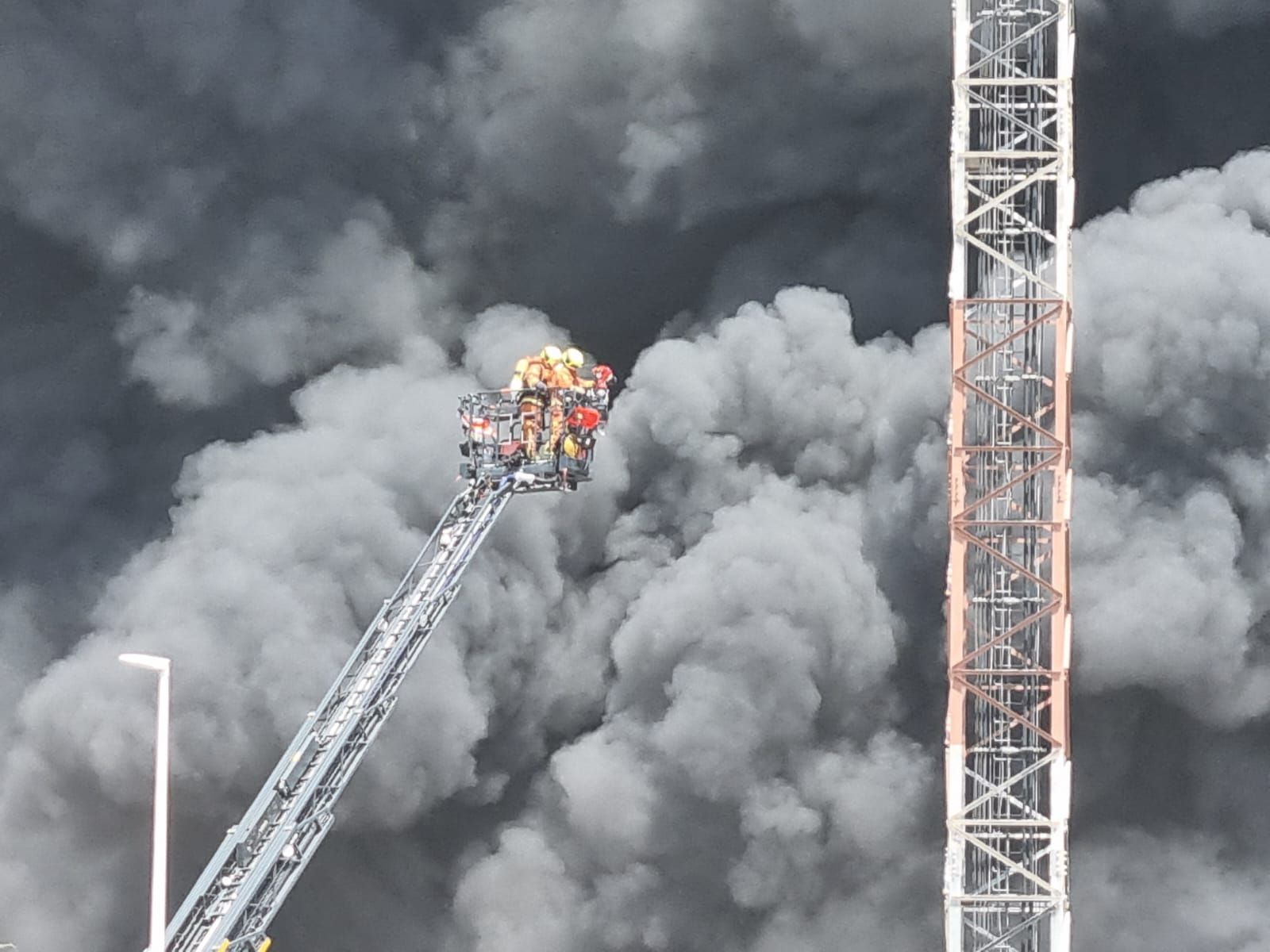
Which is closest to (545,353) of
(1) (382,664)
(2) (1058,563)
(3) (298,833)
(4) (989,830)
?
(1) (382,664)

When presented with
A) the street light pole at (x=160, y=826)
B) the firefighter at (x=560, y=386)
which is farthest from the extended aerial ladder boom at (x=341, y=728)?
the street light pole at (x=160, y=826)

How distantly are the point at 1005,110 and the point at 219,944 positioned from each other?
928 inches

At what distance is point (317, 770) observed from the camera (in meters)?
34.2

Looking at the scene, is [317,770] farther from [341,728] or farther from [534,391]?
[534,391]

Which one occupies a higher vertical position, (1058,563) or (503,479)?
(1058,563)

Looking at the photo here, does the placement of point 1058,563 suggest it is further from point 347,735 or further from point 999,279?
point 347,735

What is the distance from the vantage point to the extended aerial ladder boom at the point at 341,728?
109 feet

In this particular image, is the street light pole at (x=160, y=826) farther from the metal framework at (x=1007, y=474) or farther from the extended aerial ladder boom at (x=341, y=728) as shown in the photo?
the metal framework at (x=1007, y=474)

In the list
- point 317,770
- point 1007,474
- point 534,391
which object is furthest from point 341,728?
point 1007,474

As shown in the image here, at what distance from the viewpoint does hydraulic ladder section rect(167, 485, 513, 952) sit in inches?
1312

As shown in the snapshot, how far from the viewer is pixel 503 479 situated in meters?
36.6

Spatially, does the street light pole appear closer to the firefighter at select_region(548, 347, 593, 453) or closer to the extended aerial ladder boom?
the extended aerial ladder boom

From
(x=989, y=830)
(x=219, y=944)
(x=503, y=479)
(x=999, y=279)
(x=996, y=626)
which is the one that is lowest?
(x=219, y=944)

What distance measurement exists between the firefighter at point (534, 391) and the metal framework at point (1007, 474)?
1024cm
